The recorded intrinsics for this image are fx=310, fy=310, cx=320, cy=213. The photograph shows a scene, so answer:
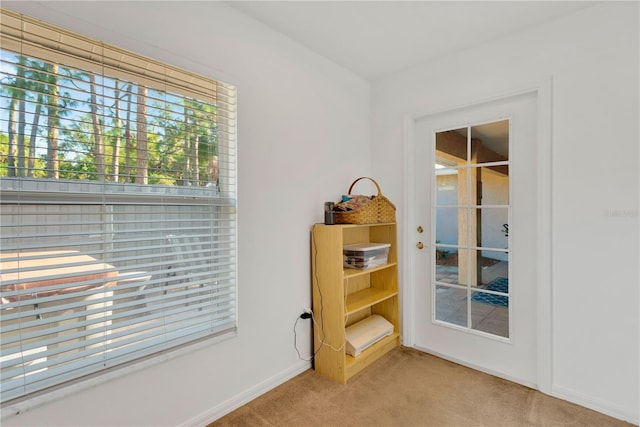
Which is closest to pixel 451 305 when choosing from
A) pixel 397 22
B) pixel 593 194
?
pixel 593 194

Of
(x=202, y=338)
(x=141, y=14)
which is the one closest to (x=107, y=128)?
Result: (x=141, y=14)

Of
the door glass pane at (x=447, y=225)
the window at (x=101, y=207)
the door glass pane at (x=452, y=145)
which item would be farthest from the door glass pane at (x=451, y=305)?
the window at (x=101, y=207)

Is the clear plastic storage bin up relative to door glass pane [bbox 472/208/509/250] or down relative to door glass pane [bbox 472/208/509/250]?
down

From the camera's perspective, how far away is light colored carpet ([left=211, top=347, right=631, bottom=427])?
1.68 metres

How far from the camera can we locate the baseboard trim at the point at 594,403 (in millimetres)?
1677

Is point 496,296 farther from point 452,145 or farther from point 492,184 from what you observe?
point 452,145

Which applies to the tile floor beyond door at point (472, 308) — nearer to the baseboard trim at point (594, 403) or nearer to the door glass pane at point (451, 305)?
the door glass pane at point (451, 305)

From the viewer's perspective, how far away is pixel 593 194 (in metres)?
1.78

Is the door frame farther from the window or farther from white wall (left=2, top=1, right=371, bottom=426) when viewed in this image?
the window

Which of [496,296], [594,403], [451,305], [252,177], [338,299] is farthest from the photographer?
[451,305]

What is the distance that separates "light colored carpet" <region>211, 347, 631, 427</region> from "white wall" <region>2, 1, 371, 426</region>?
18cm

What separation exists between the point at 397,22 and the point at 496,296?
6.45ft

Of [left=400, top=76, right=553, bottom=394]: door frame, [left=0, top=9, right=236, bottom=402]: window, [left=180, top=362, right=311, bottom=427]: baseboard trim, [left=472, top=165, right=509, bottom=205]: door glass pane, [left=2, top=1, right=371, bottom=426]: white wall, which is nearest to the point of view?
[left=0, top=9, right=236, bottom=402]: window

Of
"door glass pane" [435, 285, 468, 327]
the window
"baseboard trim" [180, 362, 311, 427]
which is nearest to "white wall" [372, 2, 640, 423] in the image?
"door glass pane" [435, 285, 468, 327]
